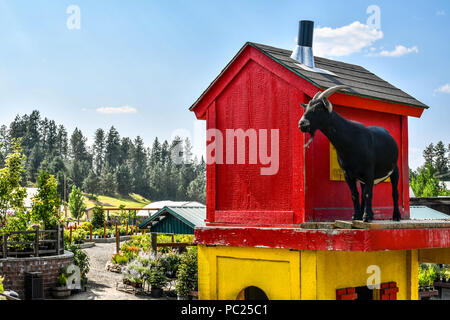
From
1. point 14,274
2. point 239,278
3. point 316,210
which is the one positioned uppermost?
point 316,210

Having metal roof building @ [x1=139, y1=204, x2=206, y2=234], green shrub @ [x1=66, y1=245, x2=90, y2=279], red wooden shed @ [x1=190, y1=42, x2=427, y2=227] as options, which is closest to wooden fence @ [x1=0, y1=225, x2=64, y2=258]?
green shrub @ [x1=66, y1=245, x2=90, y2=279]

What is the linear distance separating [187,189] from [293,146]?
9885 cm

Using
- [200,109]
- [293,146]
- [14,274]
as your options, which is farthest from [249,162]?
[14,274]

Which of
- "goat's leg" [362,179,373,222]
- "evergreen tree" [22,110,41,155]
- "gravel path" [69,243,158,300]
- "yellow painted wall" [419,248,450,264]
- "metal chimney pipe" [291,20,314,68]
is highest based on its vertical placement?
"evergreen tree" [22,110,41,155]

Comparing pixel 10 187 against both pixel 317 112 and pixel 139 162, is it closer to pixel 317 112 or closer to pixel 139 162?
pixel 317 112

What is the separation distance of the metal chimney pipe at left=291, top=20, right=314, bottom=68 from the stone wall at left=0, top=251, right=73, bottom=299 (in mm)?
16440

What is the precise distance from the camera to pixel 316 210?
6375 millimetres

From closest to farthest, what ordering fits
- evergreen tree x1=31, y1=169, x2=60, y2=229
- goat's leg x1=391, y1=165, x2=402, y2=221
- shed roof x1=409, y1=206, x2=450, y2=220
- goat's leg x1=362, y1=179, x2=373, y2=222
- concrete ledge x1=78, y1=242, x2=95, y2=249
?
goat's leg x1=362, y1=179, x2=373, y2=222 < goat's leg x1=391, y1=165, x2=402, y2=221 < shed roof x1=409, y1=206, x2=450, y2=220 < evergreen tree x1=31, y1=169, x2=60, y2=229 < concrete ledge x1=78, y1=242, x2=95, y2=249

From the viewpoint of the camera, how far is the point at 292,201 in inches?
252

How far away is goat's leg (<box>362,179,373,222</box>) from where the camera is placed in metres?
5.52

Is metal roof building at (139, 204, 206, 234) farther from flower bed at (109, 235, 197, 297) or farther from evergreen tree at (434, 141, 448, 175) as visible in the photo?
evergreen tree at (434, 141, 448, 175)

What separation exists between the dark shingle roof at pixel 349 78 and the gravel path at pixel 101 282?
48.5ft

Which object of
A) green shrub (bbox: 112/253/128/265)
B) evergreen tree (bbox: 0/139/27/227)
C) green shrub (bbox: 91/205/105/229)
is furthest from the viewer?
green shrub (bbox: 91/205/105/229)
